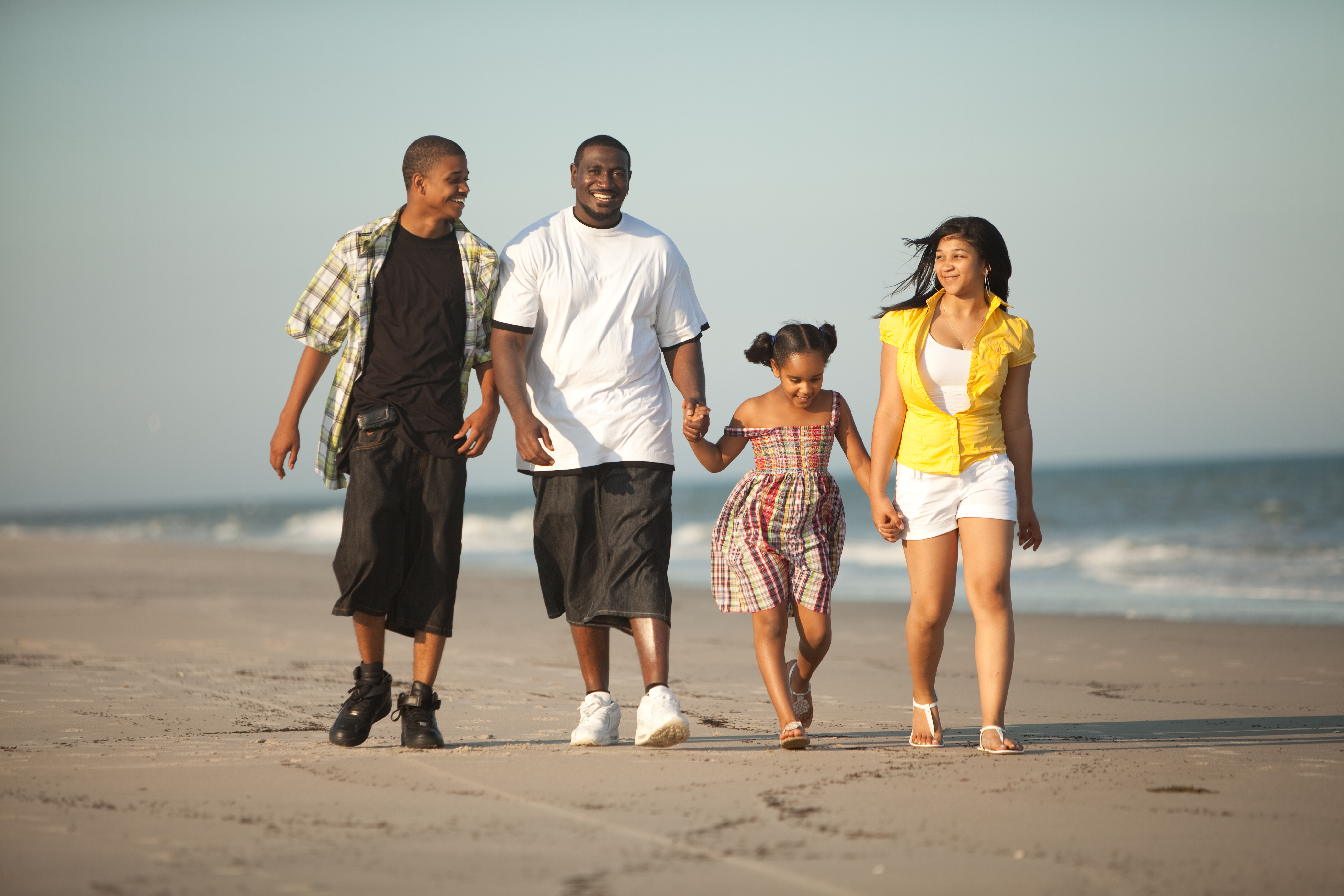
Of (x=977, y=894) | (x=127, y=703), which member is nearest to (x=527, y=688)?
(x=127, y=703)

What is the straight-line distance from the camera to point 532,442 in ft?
12.9

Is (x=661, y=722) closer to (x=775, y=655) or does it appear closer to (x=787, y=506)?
(x=775, y=655)

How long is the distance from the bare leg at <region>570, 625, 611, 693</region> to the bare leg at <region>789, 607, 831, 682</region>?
0.67 meters

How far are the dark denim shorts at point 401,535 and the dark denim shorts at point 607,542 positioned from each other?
32cm

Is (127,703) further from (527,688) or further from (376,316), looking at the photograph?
(376,316)

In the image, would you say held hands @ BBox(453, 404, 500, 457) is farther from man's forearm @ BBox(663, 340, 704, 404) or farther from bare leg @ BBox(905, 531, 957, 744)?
bare leg @ BBox(905, 531, 957, 744)

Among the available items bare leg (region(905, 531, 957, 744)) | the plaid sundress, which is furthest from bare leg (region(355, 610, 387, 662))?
bare leg (region(905, 531, 957, 744))

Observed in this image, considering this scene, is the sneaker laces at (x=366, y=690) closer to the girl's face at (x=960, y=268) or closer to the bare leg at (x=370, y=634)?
the bare leg at (x=370, y=634)

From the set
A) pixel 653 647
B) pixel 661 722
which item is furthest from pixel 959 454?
pixel 661 722

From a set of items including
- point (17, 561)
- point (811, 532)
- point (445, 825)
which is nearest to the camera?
point (445, 825)

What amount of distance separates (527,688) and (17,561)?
14.0 m

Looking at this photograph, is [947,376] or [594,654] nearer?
[947,376]

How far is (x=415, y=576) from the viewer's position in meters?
3.99

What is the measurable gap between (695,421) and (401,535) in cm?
109
